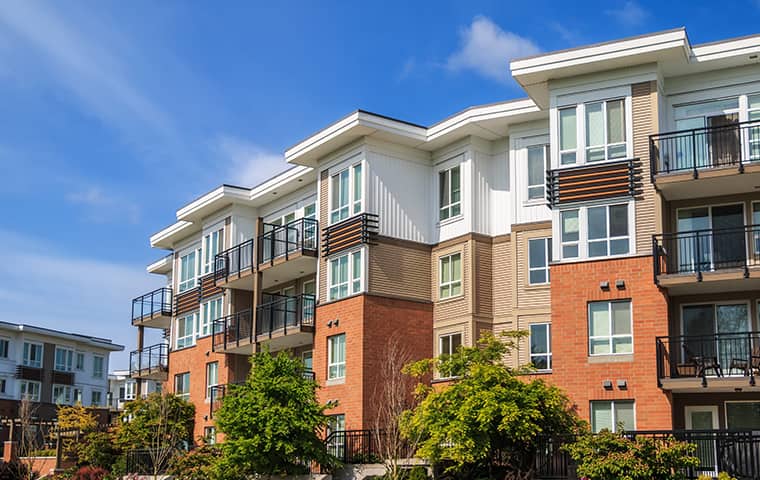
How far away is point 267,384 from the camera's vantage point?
31547 mm

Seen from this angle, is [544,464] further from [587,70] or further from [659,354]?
[587,70]

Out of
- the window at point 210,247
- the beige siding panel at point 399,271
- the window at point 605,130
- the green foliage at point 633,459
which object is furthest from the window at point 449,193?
the window at point 210,247

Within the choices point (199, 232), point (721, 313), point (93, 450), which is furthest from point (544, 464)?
point (199, 232)

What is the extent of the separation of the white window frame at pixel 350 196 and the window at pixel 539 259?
6327 millimetres

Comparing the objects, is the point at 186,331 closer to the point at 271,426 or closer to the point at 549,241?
the point at 271,426

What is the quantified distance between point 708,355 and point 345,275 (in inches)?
536

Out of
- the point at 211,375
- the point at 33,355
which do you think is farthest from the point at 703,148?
the point at 33,355

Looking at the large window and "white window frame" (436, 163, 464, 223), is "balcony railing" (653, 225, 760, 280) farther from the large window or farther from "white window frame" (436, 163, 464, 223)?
"white window frame" (436, 163, 464, 223)

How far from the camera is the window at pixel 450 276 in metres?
35.7

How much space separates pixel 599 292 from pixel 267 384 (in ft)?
34.7

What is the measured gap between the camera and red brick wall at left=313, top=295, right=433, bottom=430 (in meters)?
34.4

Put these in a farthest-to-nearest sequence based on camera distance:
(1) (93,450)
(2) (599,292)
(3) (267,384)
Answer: (1) (93,450) < (3) (267,384) < (2) (599,292)

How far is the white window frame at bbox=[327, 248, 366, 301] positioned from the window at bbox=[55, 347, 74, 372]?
43432 millimetres

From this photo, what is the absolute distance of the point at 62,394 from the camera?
74250 mm
